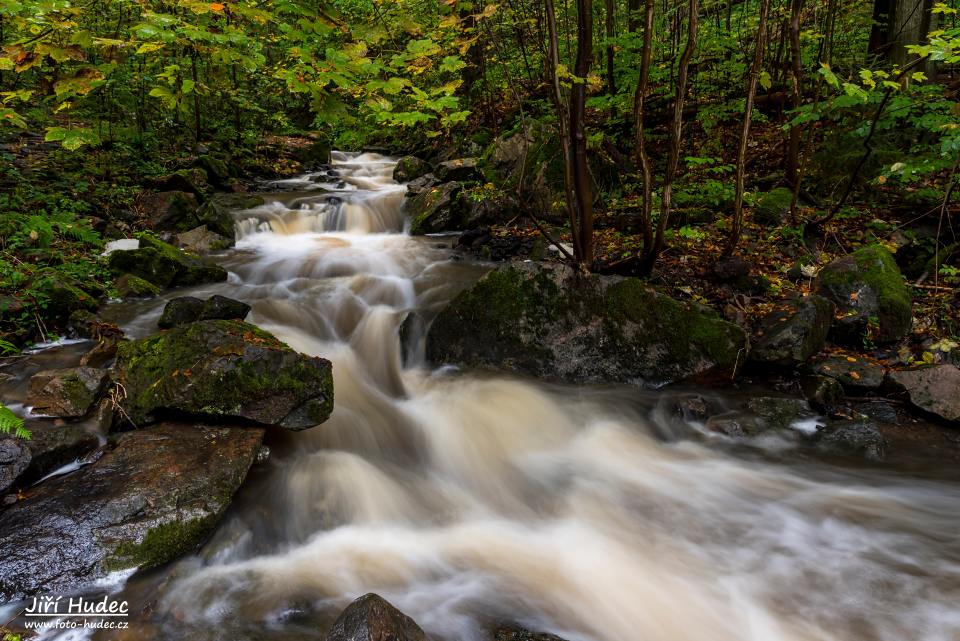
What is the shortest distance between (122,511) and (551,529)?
2.74 m

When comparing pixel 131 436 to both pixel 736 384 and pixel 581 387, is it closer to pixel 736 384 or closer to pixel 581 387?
pixel 581 387

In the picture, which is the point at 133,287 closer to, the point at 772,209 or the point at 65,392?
the point at 65,392

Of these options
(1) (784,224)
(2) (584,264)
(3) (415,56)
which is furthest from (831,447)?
(3) (415,56)

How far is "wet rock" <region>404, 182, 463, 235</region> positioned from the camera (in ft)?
31.6

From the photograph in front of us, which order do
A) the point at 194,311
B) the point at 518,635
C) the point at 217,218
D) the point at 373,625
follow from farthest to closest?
the point at 217,218 → the point at 194,311 → the point at 518,635 → the point at 373,625

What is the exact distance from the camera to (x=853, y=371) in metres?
4.73

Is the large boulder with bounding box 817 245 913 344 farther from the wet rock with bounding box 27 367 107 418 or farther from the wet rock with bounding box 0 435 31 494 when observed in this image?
the wet rock with bounding box 0 435 31 494

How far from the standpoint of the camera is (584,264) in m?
5.44

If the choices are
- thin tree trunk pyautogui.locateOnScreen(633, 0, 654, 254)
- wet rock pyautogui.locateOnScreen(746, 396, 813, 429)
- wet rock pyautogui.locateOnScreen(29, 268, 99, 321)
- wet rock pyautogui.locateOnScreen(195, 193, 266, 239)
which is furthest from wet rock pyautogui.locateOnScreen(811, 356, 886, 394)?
wet rock pyautogui.locateOnScreen(195, 193, 266, 239)

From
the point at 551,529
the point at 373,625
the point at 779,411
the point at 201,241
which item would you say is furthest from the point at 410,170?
the point at 373,625

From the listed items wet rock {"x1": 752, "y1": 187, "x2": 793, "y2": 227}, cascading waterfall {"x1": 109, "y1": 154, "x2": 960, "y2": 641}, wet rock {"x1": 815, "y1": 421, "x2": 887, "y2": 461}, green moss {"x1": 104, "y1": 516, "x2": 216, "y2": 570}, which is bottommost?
cascading waterfall {"x1": 109, "y1": 154, "x2": 960, "y2": 641}

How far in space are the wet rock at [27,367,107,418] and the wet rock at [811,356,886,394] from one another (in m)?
6.15

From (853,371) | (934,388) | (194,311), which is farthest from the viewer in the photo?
(194,311)

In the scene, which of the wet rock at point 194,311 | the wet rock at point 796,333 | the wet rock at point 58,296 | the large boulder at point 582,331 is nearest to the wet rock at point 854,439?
the wet rock at point 796,333
